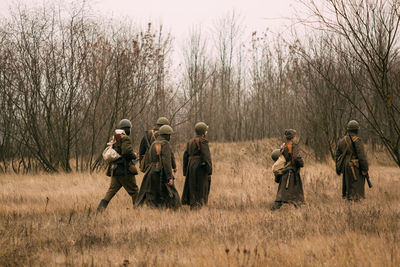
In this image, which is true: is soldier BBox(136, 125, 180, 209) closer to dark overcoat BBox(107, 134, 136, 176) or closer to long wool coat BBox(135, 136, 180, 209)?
long wool coat BBox(135, 136, 180, 209)

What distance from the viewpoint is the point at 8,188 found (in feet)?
36.7

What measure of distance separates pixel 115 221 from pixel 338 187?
685 centimetres

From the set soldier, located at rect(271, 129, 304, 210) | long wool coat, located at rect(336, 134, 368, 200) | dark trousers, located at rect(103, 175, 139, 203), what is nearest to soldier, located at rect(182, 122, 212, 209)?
dark trousers, located at rect(103, 175, 139, 203)

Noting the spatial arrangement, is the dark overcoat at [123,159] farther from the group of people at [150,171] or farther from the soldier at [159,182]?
the soldier at [159,182]

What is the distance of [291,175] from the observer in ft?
27.6

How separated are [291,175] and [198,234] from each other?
3089mm

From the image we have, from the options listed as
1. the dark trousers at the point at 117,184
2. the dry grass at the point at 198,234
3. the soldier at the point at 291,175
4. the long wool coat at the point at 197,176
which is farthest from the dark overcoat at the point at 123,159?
the soldier at the point at 291,175

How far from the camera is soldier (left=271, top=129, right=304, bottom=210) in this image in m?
8.33

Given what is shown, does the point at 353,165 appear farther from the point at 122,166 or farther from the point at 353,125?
the point at 122,166

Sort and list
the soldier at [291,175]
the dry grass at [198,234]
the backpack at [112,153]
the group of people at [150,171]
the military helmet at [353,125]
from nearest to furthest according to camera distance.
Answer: the dry grass at [198,234], the backpack at [112,153], the group of people at [150,171], the soldier at [291,175], the military helmet at [353,125]

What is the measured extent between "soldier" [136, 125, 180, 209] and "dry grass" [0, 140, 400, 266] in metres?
0.31

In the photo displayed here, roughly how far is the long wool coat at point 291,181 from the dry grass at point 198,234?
0.37 m

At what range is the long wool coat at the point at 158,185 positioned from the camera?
7.83m

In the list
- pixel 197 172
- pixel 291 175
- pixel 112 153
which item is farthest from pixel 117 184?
pixel 291 175
